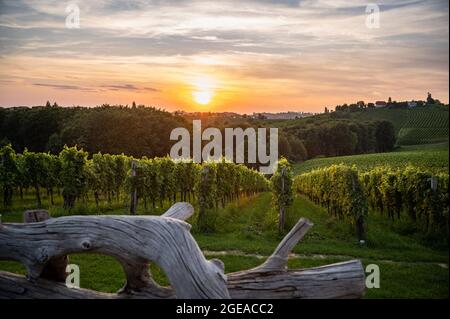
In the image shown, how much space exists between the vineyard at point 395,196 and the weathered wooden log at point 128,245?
9.36 m

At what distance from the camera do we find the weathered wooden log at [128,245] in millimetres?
3775

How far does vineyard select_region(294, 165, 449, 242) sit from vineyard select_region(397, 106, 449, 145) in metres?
49.7

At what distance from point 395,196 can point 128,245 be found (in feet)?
52.5

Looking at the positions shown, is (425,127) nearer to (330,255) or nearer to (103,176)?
(103,176)

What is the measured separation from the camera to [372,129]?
7569 centimetres

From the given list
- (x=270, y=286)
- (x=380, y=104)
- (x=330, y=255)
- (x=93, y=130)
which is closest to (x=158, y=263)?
(x=270, y=286)

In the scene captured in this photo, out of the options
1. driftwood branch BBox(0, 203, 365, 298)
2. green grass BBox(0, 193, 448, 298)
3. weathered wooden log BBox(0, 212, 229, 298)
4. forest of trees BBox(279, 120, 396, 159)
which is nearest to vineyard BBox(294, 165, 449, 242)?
green grass BBox(0, 193, 448, 298)

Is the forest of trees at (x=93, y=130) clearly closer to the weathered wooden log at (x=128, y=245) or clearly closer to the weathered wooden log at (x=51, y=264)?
the weathered wooden log at (x=51, y=264)

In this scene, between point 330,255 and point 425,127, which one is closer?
point 330,255

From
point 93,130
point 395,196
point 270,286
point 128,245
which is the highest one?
point 93,130

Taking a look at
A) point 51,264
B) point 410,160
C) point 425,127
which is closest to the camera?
point 51,264

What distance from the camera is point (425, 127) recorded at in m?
75.8

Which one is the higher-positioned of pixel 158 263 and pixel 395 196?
pixel 158 263

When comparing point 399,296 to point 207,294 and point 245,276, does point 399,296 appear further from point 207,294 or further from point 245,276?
point 207,294
